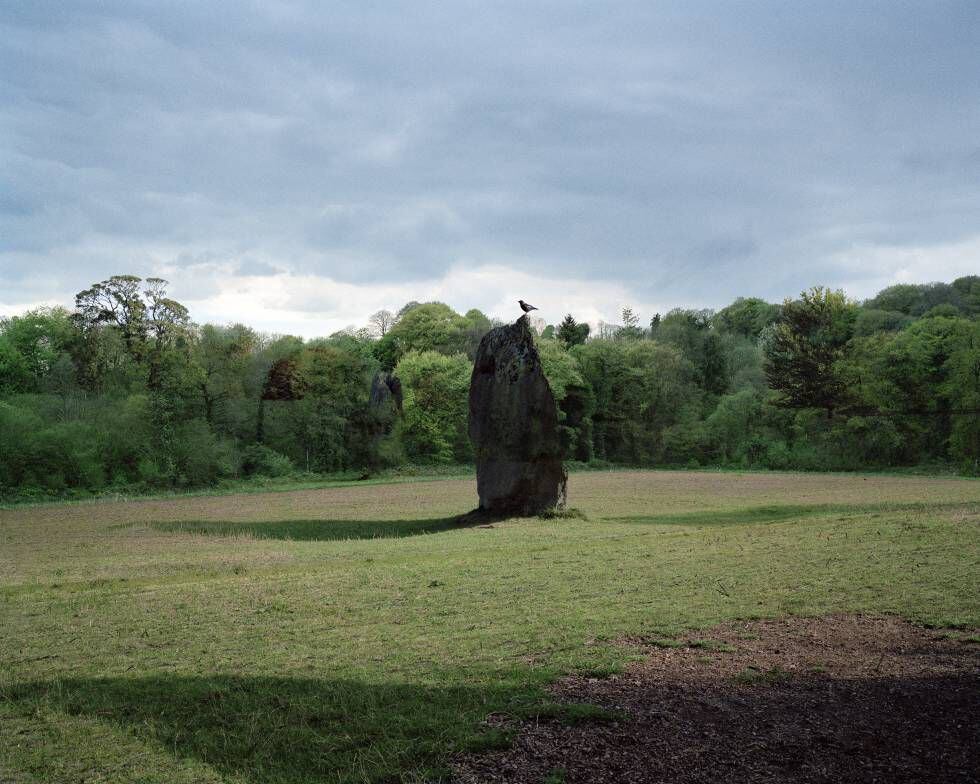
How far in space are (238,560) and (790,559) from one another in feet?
34.4

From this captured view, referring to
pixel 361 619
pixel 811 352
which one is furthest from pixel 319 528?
pixel 811 352

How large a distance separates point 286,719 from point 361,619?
3.38 meters

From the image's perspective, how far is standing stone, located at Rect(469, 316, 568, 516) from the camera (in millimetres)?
22969

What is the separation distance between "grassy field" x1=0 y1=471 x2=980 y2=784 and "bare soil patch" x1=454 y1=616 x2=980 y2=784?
1.29 ft

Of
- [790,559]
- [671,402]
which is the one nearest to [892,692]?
[790,559]

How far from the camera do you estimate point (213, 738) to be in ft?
18.1

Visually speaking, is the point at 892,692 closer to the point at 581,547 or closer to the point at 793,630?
the point at 793,630

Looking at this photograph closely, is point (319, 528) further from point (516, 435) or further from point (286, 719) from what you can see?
point (286, 719)

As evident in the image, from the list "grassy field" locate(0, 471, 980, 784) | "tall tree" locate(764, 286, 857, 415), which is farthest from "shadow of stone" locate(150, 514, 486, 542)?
"tall tree" locate(764, 286, 857, 415)

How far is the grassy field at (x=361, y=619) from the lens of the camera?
17.8 ft

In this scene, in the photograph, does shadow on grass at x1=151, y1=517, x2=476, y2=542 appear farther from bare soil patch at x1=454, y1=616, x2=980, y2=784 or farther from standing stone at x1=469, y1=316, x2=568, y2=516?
bare soil patch at x1=454, y1=616, x2=980, y2=784

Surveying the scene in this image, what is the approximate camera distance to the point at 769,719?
18.5 ft

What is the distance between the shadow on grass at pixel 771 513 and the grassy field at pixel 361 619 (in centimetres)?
54

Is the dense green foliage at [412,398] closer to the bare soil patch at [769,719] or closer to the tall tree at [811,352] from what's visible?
the tall tree at [811,352]
